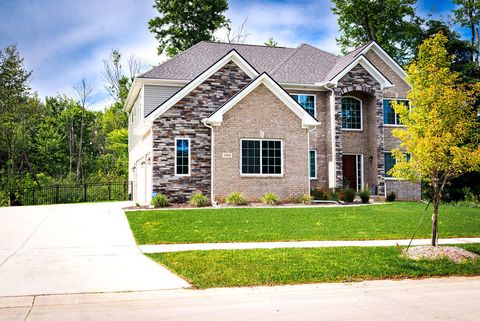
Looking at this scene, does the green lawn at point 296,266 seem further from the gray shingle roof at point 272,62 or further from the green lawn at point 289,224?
the gray shingle roof at point 272,62

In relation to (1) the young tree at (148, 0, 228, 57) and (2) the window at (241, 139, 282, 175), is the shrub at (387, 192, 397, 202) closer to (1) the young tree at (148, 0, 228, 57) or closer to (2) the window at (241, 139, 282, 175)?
(2) the window at (241, 139, 282, 175)

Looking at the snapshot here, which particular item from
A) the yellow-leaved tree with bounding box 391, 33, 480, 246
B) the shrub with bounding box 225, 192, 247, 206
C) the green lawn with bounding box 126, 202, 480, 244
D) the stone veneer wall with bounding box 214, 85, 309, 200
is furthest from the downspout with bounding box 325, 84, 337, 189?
the yellow-leaved tree with bounding box 391, 33, 480, 246

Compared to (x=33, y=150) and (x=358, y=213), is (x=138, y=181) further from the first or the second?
(x=33, y=150)

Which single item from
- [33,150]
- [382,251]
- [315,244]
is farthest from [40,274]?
[33,150]

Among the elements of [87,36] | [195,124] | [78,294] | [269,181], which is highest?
[87,36]

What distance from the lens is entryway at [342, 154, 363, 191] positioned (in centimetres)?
2748

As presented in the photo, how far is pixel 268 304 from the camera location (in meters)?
6.82

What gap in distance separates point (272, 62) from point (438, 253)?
20666 millimetres

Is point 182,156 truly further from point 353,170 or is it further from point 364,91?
point 364,91

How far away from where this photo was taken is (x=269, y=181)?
2223 cm

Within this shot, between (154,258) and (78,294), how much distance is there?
2.78m

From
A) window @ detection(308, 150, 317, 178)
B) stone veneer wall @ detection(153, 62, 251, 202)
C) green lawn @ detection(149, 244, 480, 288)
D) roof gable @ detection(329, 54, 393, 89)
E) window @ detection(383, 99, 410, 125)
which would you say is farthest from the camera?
window @ detection(383, 99, 410, 125)

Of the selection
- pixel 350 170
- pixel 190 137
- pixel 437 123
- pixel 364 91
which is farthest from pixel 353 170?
pixel 437 123

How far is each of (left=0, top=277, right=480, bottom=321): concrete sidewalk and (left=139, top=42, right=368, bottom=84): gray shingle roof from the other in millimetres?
19206
